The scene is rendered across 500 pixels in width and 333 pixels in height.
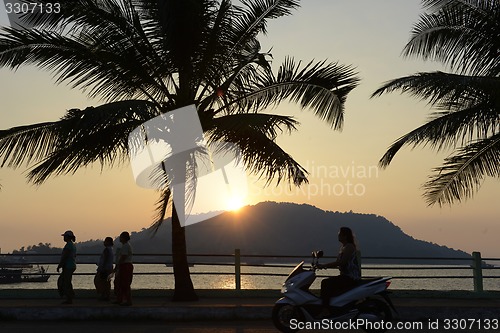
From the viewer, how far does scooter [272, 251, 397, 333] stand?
11289 mm

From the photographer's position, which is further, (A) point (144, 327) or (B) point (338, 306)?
(A) point (144, 327)

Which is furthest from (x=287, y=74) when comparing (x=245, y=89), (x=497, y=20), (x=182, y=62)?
(x=497, y=20)

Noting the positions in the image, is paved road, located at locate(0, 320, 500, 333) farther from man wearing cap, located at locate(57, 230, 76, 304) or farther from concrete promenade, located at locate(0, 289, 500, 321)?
man wearing cap, located at locate(57, 230, 76, 304)

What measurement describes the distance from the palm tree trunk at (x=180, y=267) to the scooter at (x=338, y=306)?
5521 mm

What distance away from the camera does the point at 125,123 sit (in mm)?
15891

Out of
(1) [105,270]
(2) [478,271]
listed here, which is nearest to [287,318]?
(1) [105,270]

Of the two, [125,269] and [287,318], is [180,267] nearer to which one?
[125,269]

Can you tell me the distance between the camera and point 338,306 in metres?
11.3

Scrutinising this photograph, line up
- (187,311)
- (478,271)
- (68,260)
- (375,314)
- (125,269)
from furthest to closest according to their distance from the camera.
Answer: (478,271), (68,260), (125,269), (187,311), (375,314)

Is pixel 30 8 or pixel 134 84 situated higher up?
pixel 30 8

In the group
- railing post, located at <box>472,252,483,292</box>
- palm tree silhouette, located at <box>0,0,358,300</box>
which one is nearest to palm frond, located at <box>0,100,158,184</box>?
palm tree silhouette, located at <box>0,0,358,300</box>

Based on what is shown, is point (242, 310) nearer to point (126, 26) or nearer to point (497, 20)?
point (126, 26)

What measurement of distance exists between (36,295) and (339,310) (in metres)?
8.99

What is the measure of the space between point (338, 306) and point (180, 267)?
646cm
